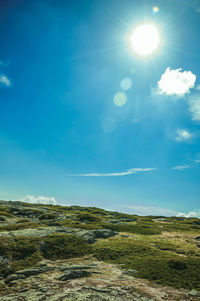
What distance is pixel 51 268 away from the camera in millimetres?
17047

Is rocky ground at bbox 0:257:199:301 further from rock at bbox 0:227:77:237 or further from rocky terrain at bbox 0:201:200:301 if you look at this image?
rock at bbox 0:227:77:237

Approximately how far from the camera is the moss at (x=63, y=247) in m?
21.3

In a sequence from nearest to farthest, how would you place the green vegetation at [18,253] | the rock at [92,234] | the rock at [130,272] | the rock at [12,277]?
the rock at [12,277]
the rock at [130,272]
the green vegetation at [18,253]
the rock at [92,234]

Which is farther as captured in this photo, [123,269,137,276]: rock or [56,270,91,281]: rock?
[123,269,137,276]: rock

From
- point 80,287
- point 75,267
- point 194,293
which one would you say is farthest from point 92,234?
point 194,293

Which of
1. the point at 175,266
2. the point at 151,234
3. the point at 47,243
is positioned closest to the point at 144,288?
the point at 175,266

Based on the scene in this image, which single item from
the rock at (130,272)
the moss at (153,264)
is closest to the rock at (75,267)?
the rock at (130,272)

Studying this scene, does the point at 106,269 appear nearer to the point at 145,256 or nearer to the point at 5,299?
the point at 145,256

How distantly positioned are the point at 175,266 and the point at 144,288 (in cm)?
619

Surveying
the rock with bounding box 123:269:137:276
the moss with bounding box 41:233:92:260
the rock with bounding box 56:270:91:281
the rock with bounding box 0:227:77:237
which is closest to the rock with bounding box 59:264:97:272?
the rock with bounding box 56:270:91:281

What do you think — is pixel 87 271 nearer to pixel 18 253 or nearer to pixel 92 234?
pixel 18 253

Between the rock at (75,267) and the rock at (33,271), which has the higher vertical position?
the rock at (75,267)

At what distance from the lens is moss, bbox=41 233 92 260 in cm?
2130

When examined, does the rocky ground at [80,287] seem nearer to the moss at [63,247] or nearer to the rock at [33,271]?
the rock at [33,271]
